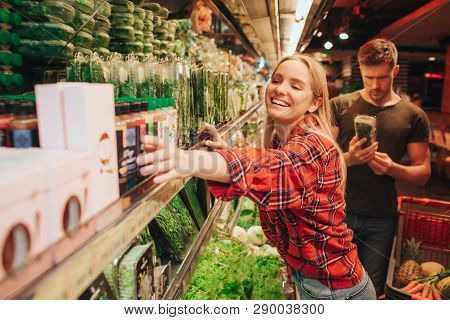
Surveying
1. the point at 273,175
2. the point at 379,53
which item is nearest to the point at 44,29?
the point at 273,175

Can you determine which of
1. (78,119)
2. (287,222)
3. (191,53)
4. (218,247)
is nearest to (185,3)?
(191,53)

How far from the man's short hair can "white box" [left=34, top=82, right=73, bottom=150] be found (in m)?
2.02

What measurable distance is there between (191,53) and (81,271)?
1.98m

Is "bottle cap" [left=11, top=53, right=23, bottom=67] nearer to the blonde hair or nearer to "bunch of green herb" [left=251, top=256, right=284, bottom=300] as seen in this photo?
the blonde hair

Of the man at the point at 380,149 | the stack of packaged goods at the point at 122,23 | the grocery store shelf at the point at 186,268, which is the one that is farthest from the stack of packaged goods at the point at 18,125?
the man at the point at 380,149

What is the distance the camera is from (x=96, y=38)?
150cm

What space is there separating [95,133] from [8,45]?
75 centimetres

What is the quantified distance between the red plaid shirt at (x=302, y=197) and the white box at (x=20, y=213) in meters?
0.49

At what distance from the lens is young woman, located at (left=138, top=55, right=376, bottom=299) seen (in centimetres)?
97

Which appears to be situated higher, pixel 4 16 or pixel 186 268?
pixel 4 16

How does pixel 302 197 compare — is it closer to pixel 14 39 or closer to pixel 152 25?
pixel 14 39

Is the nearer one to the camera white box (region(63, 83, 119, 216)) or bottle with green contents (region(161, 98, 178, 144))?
white box (region(63, 83, 119, 216))

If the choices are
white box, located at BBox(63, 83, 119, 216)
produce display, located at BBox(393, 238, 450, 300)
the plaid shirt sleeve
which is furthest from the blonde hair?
produce display, located at BBox(393, 238, 450, 300)

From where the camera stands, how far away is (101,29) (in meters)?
1.53
